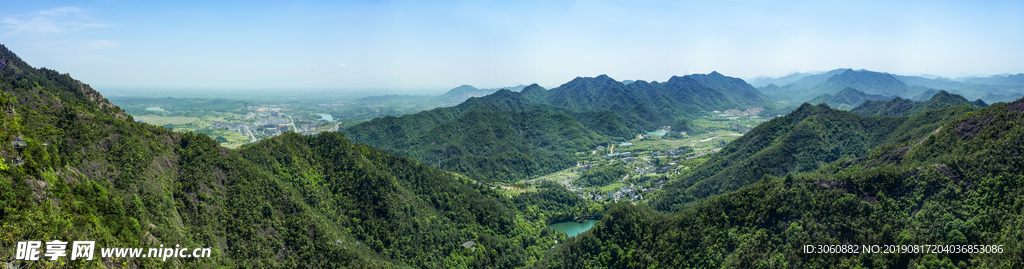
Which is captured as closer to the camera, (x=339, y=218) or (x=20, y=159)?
(x=20, y=159)

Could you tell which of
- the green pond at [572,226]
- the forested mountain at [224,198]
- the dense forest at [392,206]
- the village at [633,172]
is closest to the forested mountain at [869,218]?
the dense forest at [392,206]

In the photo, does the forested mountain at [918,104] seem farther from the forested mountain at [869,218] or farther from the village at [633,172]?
the forested mountain at [869,218]

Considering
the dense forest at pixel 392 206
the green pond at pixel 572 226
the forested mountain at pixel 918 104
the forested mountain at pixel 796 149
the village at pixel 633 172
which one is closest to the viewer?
the dense forest at pixel 392 206

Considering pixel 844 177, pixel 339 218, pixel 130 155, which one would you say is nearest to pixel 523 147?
pixel 339 218

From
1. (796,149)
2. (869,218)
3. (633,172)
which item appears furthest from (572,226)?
(869,218)

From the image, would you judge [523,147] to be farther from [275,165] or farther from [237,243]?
[237,243]

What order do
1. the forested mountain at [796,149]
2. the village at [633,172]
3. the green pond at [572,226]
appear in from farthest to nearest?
1. the village at [633,172]
2. the forested mountain at [796,149]
3. the green pond at [572,226]
